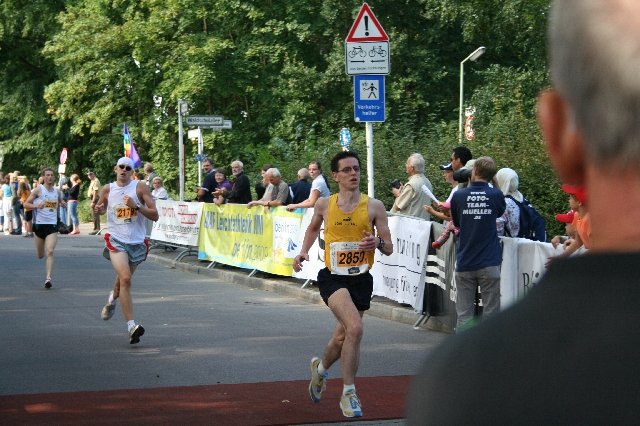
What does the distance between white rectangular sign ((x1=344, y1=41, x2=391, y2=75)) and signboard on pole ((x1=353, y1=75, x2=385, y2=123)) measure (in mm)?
175

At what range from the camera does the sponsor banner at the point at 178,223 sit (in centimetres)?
2345

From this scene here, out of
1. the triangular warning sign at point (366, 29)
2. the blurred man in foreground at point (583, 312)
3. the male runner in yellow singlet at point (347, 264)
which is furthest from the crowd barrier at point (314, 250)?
the blurred man in foreground at point (583, 312)

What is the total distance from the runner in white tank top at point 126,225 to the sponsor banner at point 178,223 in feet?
33.0

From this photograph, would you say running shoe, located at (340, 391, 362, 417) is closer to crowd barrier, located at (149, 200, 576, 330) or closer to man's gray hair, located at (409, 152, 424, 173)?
crowd barrier, located at (149, 200, 576, 330)

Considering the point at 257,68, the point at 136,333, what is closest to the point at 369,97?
the point at 136,333

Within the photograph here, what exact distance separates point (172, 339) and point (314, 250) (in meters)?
4.88

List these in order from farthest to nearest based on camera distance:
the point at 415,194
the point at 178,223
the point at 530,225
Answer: the point at 178,223, the point at 415,194, the point at 530,225

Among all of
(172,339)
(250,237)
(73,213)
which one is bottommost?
(73,213)

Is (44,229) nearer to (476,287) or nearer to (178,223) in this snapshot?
(178,223)

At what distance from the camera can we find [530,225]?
11.4 m

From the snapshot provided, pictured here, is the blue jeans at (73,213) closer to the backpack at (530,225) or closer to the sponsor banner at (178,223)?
the sponsor banner at (178,223)

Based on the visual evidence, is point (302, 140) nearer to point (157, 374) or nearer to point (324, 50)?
point (324, 50)

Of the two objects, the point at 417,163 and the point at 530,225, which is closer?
the point at 530,225

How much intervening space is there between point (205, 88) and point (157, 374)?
99.2 ft
